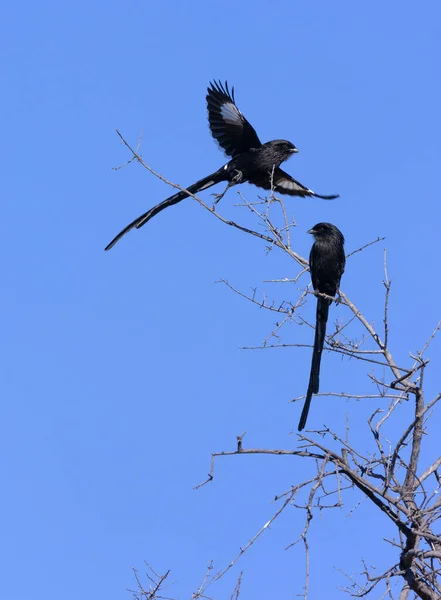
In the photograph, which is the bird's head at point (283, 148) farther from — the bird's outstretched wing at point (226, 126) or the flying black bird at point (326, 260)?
the flying black bird at point (326, 260)

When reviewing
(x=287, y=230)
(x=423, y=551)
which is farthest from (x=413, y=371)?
(x=287, y=230)

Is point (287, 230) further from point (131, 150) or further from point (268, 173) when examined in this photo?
point (268, 173)

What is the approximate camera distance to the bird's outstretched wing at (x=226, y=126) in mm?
6512

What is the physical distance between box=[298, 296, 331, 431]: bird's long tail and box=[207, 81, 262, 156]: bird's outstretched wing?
6.80 ft

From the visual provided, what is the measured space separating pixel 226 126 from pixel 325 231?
5.87 feet

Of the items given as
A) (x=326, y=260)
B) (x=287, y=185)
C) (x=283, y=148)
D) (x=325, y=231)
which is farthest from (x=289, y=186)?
(x=326, y=260)

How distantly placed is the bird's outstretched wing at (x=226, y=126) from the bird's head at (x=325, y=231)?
1.62 m

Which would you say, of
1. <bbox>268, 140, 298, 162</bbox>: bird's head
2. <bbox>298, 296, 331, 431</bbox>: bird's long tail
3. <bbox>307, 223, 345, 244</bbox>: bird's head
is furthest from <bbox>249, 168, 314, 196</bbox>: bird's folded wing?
<bbox>298, 296, 331, 431</bbox>: bird's long tail

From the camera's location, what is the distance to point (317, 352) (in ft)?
14.3

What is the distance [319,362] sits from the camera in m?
4.30

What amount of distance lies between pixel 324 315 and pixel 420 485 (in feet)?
5.41

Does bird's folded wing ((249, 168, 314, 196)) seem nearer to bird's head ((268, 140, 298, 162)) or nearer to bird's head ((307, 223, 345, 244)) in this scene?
bird's head ((268, 140, 298, 162))

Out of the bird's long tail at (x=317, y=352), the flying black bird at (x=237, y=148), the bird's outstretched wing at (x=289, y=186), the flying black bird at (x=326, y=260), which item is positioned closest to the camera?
the bird's long tail at (x=317, y=352)

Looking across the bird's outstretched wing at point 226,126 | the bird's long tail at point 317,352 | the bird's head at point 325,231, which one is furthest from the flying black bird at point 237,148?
the bird's long tail at point 317,352
